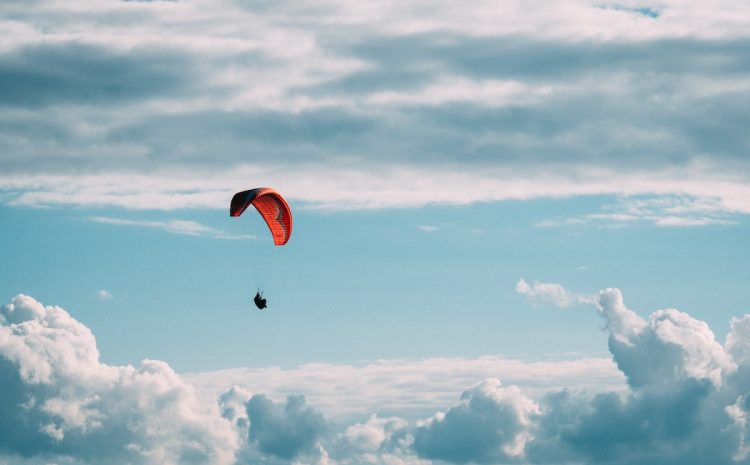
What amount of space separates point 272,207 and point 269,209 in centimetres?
39

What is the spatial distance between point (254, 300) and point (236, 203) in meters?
8.61

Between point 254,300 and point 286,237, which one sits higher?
point 286,237

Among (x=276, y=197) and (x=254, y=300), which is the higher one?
(x=276, y=197)

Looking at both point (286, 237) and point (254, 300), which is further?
point (286, 237)

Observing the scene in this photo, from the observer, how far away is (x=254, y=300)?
10094cm

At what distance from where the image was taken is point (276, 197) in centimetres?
10419

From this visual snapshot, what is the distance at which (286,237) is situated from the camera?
358ft

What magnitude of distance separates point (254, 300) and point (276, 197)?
9.70 meters

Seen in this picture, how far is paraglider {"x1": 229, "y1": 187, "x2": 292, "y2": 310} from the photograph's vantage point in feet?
326

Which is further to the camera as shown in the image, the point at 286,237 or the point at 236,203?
the point at 286,237

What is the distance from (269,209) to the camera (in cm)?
10681

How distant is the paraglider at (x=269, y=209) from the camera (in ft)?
326

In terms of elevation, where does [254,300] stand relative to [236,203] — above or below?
below

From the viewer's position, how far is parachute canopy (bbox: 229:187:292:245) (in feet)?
328
